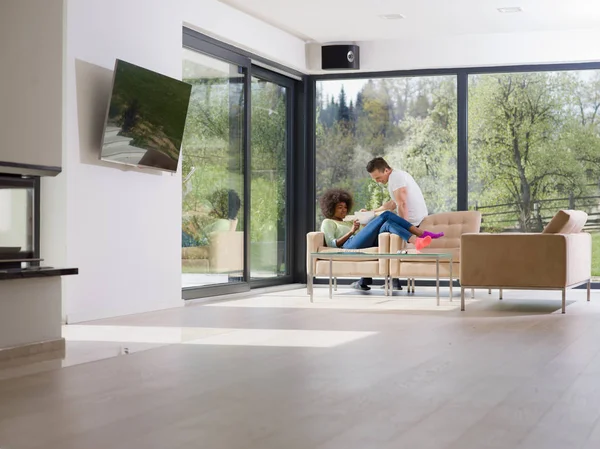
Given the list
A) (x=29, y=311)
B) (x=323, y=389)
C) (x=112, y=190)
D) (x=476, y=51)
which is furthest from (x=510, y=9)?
(x=323, y=389)

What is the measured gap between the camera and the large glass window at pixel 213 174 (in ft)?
27.4

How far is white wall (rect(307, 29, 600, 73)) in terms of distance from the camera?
9.88 meters

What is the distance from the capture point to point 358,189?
10.8 m

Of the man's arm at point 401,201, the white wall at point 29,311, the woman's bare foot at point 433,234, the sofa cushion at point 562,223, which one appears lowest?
the white wall at point 29,311

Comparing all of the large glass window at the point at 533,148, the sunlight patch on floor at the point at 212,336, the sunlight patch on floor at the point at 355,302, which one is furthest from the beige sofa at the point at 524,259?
the large glass window at the point at 533,148

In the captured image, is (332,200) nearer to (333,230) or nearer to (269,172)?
(333,230)

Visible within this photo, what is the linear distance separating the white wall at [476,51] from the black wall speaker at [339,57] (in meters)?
0.09

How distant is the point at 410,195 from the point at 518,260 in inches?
93.7

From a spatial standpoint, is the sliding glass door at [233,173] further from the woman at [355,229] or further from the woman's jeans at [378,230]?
the woman's jeans at [378,230]

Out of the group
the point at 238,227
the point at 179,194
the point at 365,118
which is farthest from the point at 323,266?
the point at 365,118

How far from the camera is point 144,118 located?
7.12 metres

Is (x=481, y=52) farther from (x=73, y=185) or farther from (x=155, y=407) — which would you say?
(x=155, y=407)

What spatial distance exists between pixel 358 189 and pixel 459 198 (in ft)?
4.00

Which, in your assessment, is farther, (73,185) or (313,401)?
(73,185)
